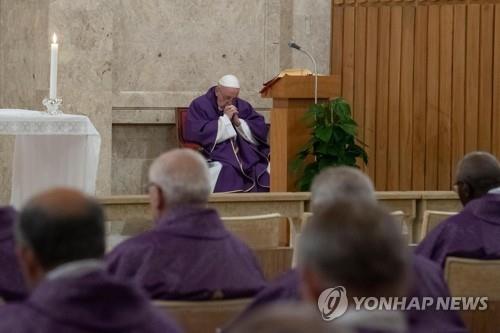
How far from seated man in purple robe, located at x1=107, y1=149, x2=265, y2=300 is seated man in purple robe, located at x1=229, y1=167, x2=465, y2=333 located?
16.4 inches

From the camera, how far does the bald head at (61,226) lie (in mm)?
2643

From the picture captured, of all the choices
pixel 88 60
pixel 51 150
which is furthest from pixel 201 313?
pixel 88 60

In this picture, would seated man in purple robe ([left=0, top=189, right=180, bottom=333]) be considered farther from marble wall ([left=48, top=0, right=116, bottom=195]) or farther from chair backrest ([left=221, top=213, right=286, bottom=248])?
marble wall ([left=48, top=0, right=116, bottom=195])

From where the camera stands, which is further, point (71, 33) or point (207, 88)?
point (207, 88)

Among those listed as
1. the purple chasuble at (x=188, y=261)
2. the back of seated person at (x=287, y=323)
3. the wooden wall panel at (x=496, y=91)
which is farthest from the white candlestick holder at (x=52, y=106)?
the back of seated person at (x=287, y=323)

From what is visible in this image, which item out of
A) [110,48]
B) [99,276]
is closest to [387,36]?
[110,48]

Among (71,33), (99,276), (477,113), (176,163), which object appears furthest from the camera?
(477,113)

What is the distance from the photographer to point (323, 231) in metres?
2.39

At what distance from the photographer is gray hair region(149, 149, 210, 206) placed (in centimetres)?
418

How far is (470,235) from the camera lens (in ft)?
16.7

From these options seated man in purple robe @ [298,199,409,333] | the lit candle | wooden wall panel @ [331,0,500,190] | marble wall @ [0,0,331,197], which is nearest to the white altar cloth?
the lit candle

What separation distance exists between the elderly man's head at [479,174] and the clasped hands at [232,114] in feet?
22.1

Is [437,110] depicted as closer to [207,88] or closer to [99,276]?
[207,88]

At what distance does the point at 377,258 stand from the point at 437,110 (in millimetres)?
10417
